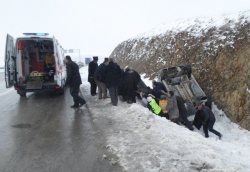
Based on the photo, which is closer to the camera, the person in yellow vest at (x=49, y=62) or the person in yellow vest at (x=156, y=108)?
the person in yellow vest at (x=156, y=108)

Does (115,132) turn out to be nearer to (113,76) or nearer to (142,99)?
(113,76)

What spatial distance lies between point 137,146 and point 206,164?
130 cm

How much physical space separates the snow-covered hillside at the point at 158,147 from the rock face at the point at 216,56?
4552mm

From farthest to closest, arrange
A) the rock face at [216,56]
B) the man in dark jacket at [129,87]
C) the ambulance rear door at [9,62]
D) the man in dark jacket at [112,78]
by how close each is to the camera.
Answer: the rock face at [216,56]
the ambulance rear door at [9,62]
the man in dark jacket at [129,87]
the man in dark jacket at [112,78]

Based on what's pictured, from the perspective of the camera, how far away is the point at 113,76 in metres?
7.68

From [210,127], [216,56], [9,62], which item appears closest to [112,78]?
[210,127]

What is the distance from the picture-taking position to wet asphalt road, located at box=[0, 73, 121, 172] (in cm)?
372

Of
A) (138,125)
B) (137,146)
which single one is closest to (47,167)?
(137,146)

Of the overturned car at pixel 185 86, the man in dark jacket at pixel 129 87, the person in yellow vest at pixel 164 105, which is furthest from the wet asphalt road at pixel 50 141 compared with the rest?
the overturned car at pixel 185 86

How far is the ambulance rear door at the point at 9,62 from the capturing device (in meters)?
8.68

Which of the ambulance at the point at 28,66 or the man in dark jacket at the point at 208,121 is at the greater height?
the ambulance at the point at 28,66

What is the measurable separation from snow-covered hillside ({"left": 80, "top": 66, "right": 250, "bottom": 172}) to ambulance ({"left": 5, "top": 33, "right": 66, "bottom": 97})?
3516mm

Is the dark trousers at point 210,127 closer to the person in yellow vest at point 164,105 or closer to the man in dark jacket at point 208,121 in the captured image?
the man in dark jacket at point 208,121

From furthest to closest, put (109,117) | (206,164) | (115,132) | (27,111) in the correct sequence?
(27,111), (109,117), (115,132), (206,164)
